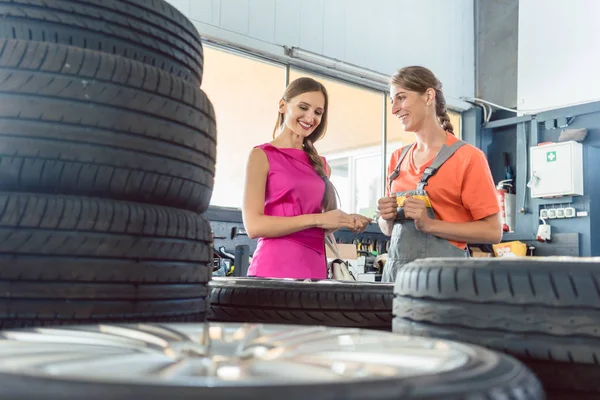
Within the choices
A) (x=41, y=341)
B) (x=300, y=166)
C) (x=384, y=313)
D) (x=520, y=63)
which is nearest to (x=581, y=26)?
(x=520, y=63)

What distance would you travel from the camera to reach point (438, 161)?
6.71ft

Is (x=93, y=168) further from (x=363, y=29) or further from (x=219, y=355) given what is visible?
Answer: (x=363, y=29)

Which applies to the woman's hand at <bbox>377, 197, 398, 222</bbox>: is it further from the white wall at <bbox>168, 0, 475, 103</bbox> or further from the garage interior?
the white wall at <bbox>168, 0, 475, 103</bbox>

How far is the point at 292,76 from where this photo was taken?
486cm

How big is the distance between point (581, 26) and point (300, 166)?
442 cm

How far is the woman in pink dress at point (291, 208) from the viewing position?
74.5 inches

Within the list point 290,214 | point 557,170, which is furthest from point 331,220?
point 557,170

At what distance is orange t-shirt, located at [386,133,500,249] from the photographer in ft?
6.47

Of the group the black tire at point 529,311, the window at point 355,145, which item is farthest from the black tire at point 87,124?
the window at point 355,145

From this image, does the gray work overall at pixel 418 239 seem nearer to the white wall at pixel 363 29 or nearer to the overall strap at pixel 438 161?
the overall strap at pixel 438 161

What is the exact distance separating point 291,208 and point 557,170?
12.6 ft

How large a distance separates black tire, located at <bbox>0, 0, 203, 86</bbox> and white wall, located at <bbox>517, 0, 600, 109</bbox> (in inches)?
190

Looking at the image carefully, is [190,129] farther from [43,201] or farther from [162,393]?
[162,393]

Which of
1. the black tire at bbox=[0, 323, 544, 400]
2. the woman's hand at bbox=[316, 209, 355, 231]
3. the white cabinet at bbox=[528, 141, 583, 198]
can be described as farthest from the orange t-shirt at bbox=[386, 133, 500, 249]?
the white cabinet at bbox=[528, 141, 583, 198]
